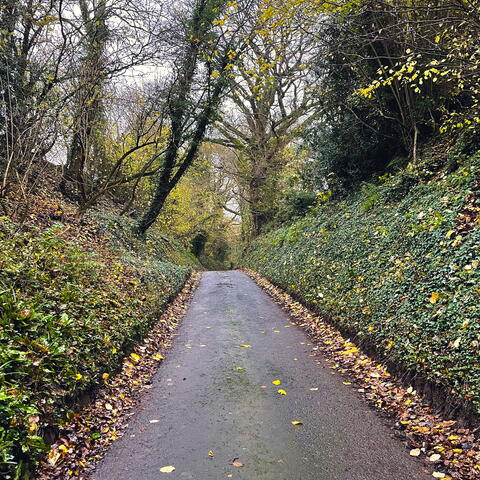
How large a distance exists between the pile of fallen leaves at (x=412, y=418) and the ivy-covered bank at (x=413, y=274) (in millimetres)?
325

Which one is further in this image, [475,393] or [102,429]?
[102,429]

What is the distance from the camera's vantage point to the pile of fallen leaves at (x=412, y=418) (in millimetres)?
3316

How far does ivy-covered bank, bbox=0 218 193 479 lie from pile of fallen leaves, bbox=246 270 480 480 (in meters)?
3.65

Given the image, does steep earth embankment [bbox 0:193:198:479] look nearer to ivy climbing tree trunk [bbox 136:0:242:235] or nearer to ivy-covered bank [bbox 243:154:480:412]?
ivy-covered bank [bbox 243:154:480:412]

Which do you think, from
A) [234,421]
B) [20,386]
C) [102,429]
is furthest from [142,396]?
[20,386]

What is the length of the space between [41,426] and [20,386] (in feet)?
1.44

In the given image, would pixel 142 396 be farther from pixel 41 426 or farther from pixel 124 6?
pixel 124 6

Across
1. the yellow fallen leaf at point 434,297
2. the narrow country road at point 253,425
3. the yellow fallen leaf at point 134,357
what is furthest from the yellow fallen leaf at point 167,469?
the yellow fallen leaf at point 434,297

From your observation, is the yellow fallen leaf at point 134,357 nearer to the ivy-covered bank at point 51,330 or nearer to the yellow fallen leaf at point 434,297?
the ivy-covered bank at point 51,330

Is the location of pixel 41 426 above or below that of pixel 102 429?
above

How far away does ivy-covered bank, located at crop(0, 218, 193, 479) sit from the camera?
316 cm

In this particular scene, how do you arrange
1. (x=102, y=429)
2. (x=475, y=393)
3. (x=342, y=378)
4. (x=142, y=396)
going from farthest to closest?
(x=342, y=378) < (x=142, y=396) < (x=102, y=429) < (x=475, y=393)

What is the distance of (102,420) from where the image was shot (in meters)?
4.19

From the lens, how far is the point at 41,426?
3.36 meters
